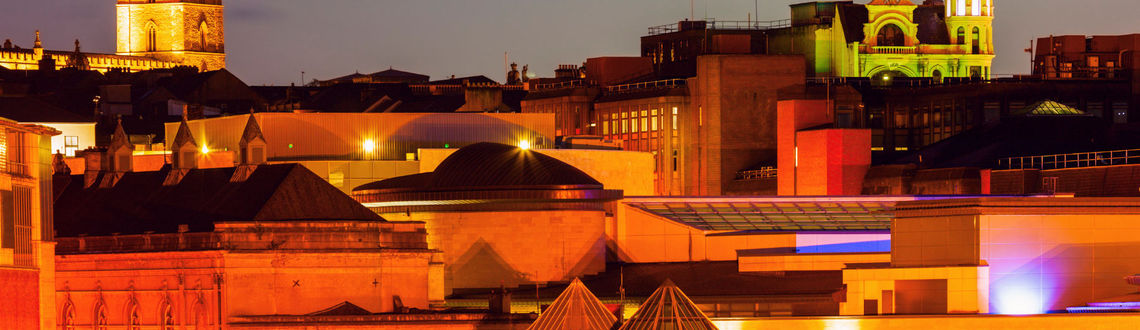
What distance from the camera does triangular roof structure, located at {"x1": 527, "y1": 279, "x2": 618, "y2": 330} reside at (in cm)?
11262

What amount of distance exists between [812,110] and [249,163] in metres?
61.1

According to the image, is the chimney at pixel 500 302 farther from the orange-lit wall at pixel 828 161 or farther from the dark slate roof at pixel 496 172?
the orange-lit wall at pixel 828 161

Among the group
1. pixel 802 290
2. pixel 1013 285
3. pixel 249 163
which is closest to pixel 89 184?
pixel 249 163

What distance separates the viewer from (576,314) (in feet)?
371

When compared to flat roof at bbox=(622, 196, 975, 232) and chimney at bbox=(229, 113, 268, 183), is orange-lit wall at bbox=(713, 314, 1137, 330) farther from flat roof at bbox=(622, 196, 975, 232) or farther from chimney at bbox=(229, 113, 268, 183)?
chimney at bbox=(229, 113, 268, 183)

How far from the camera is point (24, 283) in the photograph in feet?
334

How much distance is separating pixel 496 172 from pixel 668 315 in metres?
48.1

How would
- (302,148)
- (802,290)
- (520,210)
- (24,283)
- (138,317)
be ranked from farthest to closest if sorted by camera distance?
(302,148) → (520,210) → (138,317) → (802,290) → (24,283)

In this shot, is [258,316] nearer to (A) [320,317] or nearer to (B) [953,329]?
(A) [320,317]

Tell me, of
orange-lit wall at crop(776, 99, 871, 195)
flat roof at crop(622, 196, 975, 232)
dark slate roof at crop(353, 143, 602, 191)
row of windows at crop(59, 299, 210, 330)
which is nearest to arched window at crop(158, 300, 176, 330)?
row of windows at crop(59, 299, 210, 330)

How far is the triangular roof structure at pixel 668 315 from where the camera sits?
343 ft

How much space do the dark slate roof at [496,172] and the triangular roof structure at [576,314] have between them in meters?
36.6

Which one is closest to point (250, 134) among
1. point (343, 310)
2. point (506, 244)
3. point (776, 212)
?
point (506, 244)

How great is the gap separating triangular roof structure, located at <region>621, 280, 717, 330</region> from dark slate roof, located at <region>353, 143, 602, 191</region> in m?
45.1
